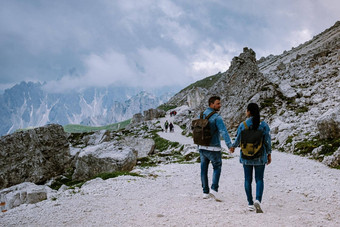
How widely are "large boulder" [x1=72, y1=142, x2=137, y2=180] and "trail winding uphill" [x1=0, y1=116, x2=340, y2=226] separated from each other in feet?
16.3

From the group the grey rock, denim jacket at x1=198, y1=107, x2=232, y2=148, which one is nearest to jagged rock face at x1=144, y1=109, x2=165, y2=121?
the grey rock

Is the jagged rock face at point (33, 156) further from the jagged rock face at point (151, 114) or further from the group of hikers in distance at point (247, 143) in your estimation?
the jagged rock face at point (151, 114)

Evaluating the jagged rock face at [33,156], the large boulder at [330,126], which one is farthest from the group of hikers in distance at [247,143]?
the jagged rock face at [33,156]

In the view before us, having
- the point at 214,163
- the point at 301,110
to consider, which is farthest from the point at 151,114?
the point at 214,163

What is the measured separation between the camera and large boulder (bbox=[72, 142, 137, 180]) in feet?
52.2

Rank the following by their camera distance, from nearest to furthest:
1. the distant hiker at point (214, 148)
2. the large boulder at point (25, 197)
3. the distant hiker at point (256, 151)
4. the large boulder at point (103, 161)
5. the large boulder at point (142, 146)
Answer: the distant hiker at point (256, 151) → the distant hiker at point (214, 148) → the large boulder at point (25, 197) → the large boulder at point (103, 161) → the large boulder at point (142, 146)

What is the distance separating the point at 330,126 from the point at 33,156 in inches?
957

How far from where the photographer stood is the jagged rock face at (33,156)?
757 inches

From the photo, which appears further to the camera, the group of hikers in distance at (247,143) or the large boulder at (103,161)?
the large boulder at (103,161)

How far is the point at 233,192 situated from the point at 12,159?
64.4ft

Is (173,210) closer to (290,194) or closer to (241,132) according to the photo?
(241,132)

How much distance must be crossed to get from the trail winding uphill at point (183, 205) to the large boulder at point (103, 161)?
4959 mm

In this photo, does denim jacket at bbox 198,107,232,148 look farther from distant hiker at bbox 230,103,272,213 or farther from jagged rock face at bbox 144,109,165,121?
jagged rock face at bbox 144,109,165,121

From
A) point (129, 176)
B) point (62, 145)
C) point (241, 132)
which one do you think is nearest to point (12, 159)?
point (62, 145)
